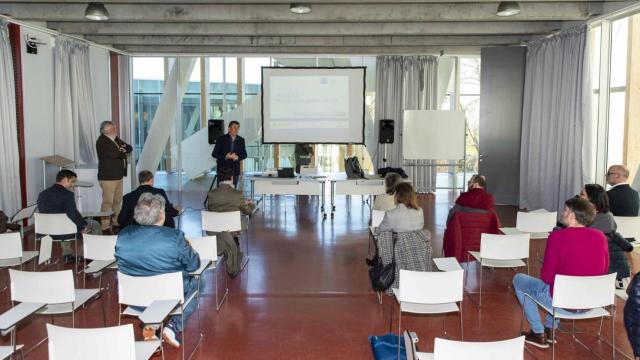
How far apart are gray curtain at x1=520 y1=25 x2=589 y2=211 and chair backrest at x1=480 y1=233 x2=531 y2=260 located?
430cm

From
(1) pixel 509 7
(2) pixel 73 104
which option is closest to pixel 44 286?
(1) pixel 509 7

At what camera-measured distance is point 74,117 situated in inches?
370

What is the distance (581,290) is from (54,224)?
4.82 meters

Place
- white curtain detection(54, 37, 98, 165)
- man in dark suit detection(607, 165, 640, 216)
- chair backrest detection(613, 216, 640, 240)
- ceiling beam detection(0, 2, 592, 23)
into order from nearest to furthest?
chair backrest detection(613, 216, 640, 240), man in dark suit detection(607, 165, 640, 216), ceiling beam detection(0, 2, 592, 23), white curtain detection(54, 37, 98, 165)

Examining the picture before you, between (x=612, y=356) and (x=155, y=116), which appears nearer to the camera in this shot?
(x=612, y=356)

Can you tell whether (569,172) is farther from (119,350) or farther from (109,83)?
(109,83)

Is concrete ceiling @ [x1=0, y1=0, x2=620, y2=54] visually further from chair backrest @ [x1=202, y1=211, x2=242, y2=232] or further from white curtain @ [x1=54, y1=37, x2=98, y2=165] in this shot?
chair backrest @ [x1=202, y1=211, x2=242, y2=232]

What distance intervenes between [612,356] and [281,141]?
793 cm

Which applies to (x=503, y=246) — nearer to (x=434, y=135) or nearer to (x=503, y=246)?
(x=503, y=246)

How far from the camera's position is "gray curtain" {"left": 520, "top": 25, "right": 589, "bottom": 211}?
27.5 ft

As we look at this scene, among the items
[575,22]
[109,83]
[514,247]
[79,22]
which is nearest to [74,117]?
[79,22]

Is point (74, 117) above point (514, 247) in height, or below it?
above

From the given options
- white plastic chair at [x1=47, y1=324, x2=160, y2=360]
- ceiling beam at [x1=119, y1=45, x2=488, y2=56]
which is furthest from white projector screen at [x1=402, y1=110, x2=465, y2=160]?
white plastic chair at [x1=47, y1=324, x2=160, y2=360]

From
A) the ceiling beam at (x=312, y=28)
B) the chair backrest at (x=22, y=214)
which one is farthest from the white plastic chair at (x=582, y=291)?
the ceiling beam at (x=312, y=28)
